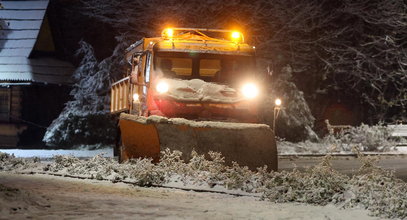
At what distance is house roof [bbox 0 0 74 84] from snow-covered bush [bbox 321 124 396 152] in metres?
13.8

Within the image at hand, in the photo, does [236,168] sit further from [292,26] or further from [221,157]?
[292,26]

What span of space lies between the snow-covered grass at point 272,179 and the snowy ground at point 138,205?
0.34m

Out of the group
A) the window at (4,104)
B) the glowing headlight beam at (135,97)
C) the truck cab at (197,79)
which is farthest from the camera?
the window at (4,104)

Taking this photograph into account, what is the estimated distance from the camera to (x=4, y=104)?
96.1 feet

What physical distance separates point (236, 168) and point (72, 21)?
930 inches

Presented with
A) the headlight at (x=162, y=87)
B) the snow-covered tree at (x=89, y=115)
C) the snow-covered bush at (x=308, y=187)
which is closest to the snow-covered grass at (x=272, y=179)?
the snow-covered bush at (x=308, y=187)

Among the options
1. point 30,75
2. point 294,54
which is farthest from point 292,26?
point 30,75

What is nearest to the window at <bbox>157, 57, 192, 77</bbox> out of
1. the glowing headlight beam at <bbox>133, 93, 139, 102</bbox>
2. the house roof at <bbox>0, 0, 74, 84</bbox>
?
the glowing headlight beam at <bbox>133, 93, 139, 102</bbox>

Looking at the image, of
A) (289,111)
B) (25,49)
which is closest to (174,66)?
(289,111)

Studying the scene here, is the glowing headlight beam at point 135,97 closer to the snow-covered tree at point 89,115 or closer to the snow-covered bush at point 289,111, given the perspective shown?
the snow-covered tree at point 89,115

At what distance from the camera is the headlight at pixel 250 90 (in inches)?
536

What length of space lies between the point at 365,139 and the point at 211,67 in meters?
14.3

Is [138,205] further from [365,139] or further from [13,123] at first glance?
[13,123]

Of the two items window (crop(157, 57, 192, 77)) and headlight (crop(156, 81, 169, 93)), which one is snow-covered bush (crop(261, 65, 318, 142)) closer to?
window (crop(157, 57, 192, 77))
